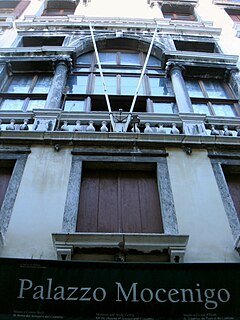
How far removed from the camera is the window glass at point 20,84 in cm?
1060

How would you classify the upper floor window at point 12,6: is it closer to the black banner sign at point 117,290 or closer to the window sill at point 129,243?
the window sill at point 129,243

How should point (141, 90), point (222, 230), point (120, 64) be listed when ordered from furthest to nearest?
point (120, 64)
point (141, 90)
point (222, 230)

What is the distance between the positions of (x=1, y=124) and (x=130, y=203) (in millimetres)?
3686

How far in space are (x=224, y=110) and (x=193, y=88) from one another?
1.58 m

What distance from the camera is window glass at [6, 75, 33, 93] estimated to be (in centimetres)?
1060

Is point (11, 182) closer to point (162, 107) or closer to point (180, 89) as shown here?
point (162, 107)

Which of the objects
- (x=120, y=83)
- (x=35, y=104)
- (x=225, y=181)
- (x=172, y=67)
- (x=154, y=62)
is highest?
(x=154, y=62)

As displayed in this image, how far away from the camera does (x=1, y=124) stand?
8.17 m

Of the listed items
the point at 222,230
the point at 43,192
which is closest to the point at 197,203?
the point at 222,230

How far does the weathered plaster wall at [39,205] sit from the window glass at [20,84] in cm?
403

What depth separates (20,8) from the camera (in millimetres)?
16375

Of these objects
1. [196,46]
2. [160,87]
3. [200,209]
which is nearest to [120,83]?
[160,87]

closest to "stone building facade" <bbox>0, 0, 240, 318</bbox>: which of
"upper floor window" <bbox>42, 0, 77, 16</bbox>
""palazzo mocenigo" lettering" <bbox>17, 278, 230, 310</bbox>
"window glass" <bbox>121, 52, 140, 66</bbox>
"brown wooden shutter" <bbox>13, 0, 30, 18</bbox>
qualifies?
"window glass" <bbox>121, 52, 140, 66</bbox>

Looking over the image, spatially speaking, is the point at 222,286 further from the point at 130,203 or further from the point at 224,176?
the point at 224,176
